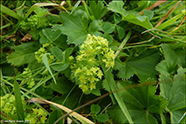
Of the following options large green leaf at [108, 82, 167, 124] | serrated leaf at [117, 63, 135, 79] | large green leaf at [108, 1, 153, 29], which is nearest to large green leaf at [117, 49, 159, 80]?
serrated leaf at [117, 63, 135, 79]

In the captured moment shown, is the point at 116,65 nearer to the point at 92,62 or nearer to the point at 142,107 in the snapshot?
the point at 92,62

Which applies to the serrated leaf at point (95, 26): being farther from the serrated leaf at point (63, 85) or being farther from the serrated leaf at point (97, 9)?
the serrated leaf at point (63, 85)

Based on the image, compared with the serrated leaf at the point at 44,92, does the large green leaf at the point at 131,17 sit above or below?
above

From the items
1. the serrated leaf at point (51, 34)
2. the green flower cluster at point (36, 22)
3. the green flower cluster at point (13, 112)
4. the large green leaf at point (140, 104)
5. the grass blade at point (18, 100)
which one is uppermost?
the green flower cluster at point (36, 22)

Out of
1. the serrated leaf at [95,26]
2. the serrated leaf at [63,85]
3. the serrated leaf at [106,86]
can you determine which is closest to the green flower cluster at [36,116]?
the serrated leaf at [63,85]

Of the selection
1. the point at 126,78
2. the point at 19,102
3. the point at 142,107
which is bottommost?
the point at 142,107

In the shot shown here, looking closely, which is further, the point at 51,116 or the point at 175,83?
the point at 175,83

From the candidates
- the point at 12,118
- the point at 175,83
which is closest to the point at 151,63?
the point at 175,83
